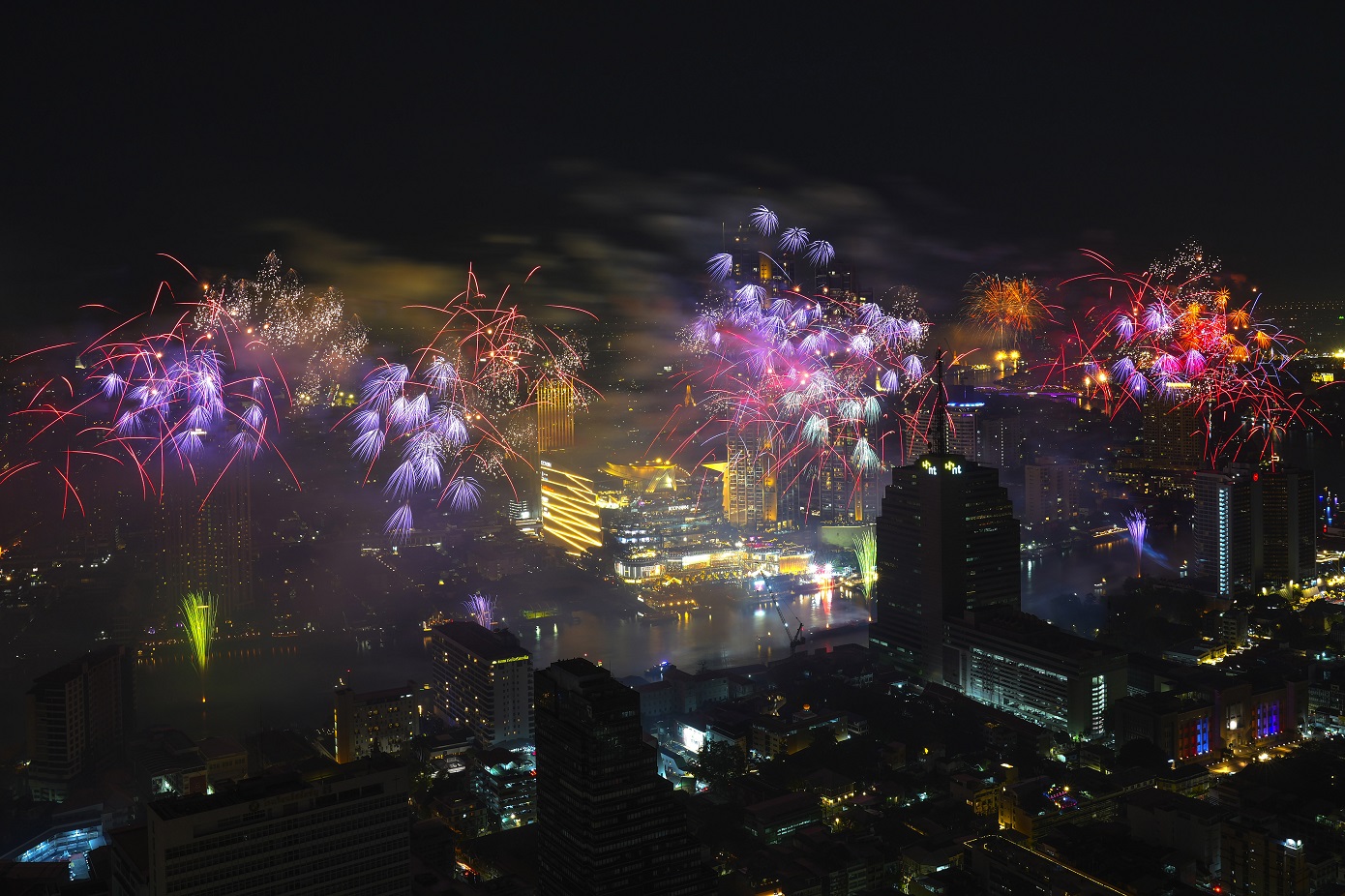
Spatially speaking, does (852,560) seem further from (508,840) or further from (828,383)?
(508,840)

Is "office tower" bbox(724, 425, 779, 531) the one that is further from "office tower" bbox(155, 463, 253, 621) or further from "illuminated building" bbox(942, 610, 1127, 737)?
"office tower" bbox(155, 463, 253, 621)

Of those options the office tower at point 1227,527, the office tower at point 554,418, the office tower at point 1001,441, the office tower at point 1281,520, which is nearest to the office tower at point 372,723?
Answer: the office tower at point 554,418

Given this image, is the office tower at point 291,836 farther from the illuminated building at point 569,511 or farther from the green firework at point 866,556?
the illuminated building at point 569,511

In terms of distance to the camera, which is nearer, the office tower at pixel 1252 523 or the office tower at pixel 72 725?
the office tower at pixel 72 725

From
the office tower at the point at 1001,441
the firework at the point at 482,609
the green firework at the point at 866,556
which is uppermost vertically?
the office tower at the point at 1001,441

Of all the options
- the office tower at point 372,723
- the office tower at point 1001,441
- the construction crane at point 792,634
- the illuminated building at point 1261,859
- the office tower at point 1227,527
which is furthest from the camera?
the office tower at point 1001,441

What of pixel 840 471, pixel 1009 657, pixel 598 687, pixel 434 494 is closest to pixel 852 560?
pixel 840 471
